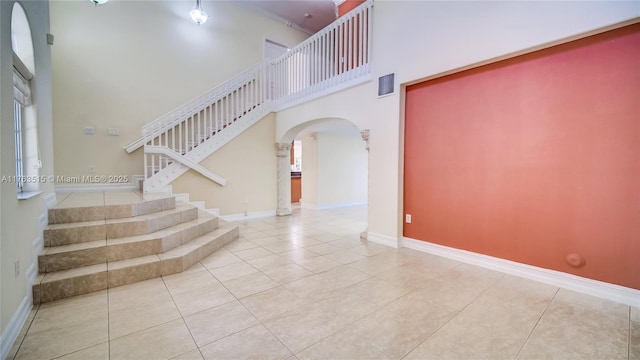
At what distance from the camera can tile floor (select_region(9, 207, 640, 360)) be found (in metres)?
1.58

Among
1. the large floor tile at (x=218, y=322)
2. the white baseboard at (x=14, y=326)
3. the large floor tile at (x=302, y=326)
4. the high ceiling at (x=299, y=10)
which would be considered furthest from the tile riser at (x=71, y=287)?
the high ceiling at (x=299, y=10)

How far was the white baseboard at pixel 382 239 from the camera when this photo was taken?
3.65m

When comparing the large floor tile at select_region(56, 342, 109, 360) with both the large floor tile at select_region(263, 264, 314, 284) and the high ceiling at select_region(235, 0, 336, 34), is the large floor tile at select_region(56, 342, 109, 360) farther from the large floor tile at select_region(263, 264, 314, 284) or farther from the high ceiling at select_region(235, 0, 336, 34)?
the high ceiling at select_region(235, 0, 336, 34)

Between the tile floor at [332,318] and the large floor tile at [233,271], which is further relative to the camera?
the large floor tile at [233,271]

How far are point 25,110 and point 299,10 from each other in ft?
20.1

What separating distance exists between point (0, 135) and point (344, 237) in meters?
3.76

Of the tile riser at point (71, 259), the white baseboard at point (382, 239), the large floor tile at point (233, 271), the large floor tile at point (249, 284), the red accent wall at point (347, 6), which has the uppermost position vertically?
the red accent wall at point (347, 6)

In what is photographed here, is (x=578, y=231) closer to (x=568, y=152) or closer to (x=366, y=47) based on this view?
(x=568, y=152)

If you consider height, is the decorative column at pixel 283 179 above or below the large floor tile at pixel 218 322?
above

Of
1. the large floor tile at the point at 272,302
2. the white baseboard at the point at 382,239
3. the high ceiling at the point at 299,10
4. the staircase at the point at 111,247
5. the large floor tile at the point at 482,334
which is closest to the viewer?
the large floor tile at the point at 482,334

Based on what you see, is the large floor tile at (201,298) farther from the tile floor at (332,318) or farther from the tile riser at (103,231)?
the tile riser at (103,231)

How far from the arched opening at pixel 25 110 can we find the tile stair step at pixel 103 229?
47 centimetres

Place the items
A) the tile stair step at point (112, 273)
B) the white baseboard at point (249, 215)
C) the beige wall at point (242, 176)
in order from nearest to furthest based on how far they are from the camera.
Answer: the tile stair step at point (112, 273) → the beige wall at point (242, 176) → the white baseboard at point (249, 215)

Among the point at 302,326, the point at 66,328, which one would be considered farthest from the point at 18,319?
the point at 302,326
